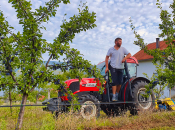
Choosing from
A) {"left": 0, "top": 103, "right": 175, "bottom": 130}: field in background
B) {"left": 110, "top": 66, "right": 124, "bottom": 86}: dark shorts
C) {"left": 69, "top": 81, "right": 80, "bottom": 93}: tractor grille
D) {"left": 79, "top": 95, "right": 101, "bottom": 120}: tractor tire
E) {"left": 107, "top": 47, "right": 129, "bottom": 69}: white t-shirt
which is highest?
{"left": 107, "top": 47, "right": 129, "bottom": 69}: white t-shirt

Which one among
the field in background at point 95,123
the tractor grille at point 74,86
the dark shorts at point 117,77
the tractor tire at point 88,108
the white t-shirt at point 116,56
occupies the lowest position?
the field in background at point 95,123

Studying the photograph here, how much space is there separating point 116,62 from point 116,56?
0.18 m

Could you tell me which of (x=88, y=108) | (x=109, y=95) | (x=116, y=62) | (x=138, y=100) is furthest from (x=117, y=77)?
(x=88, y=108)

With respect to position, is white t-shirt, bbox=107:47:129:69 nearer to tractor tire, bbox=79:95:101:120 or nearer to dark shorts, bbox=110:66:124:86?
dark shorts, bbox=110:66:124:86

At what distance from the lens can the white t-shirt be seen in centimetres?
555

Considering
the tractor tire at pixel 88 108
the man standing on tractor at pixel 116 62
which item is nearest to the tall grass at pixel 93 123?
the tractor tire at pixel 88 108

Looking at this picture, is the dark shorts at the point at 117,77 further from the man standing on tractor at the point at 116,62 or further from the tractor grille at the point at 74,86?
the tractor grille at the point at 74,86

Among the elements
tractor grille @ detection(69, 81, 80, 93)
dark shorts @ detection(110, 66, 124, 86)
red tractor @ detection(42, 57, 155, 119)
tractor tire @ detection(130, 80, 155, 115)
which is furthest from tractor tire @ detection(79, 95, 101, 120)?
tractor tire @ detection(130, 80, 155, 115)

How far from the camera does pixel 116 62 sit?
5.58 metres

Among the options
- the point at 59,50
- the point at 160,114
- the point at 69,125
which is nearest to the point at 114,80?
the point at 160,114

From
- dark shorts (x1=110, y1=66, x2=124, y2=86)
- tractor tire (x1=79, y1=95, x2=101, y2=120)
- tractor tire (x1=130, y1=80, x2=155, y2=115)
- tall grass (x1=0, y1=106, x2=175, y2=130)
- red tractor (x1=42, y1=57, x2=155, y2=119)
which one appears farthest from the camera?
tractor tire (x1=130, y1=80, x2=155, y2=115)

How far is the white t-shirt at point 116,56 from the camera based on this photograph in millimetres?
5555

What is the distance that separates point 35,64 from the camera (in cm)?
352

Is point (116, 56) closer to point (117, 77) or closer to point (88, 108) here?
point (117, 77)
